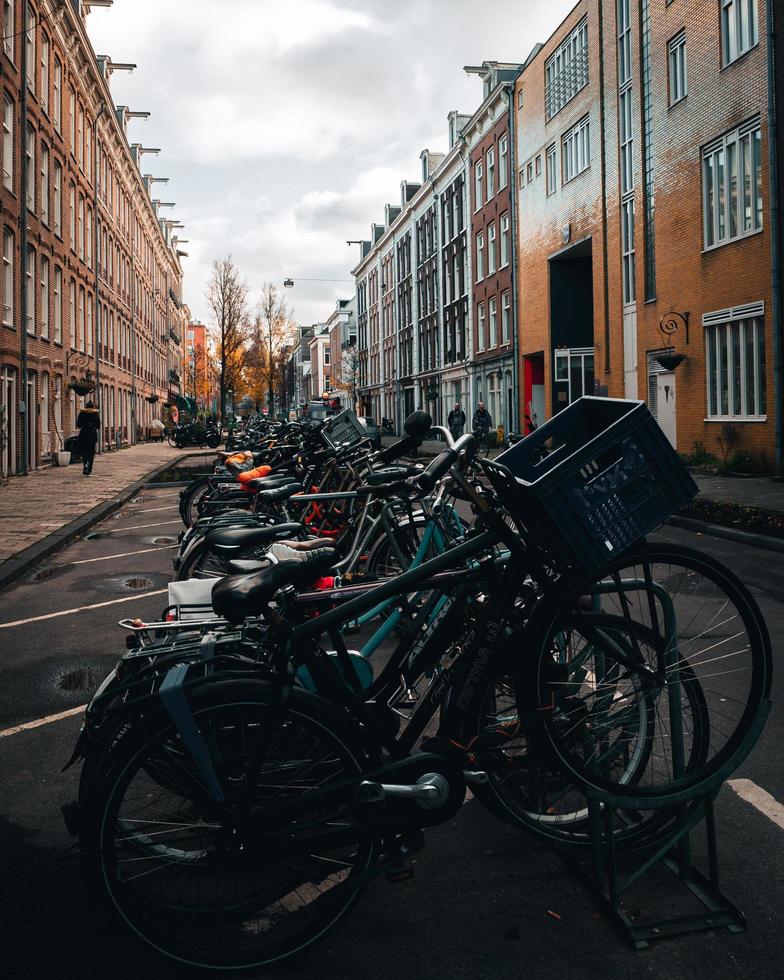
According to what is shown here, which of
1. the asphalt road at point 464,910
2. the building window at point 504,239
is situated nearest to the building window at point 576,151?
the building window at point 504,239

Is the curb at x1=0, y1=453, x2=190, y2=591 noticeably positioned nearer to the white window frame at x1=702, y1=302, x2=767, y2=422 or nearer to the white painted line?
the white painted line

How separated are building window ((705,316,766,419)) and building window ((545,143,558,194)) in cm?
1312

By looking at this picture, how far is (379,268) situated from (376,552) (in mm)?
68735

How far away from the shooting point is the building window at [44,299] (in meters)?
26.1

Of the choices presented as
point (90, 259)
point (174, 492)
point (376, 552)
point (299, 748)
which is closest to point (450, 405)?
point (90, 259)

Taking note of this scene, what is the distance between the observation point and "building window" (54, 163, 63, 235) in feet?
92.0

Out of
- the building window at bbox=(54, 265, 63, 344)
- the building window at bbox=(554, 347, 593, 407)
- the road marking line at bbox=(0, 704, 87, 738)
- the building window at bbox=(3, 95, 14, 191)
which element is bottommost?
the road marking line at bbox=(0, 704, 87, 738)

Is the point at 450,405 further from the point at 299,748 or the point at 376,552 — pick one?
the point at 299,748

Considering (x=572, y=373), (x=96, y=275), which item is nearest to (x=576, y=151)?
(x=572, y=373)

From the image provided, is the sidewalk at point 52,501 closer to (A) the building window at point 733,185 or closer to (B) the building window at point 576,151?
(A) the building window at point 733,185

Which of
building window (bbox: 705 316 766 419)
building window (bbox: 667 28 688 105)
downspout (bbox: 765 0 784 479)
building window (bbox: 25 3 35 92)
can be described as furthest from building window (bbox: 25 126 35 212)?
downspout (bbox: 765 0 784 479)

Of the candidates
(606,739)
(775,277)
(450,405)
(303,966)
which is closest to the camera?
(303,966)

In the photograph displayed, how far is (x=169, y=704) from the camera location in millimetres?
2299

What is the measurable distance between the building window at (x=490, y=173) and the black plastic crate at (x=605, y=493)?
39418 mm
